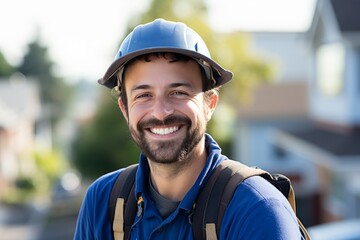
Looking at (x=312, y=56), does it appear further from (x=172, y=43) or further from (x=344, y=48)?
(x=172, y=43)

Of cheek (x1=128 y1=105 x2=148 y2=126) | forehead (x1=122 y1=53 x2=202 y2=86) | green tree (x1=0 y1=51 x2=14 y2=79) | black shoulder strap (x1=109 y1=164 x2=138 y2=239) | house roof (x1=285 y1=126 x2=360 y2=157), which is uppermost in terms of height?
forehead (x1=122 y1=53 x2=202 y2=86)

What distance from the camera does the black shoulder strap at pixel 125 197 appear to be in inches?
96.7

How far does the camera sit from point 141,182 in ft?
8.37

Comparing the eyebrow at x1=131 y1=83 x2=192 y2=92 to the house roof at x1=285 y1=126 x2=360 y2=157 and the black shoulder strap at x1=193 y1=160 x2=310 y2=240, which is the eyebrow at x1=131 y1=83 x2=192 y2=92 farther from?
the house roof at x1=285 y1=126 x2=360 y2=157

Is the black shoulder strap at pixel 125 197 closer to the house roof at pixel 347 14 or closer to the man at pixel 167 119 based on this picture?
the man at pixel 167 119

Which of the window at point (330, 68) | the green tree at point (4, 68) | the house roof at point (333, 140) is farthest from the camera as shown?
the green tree at point (4, 68)

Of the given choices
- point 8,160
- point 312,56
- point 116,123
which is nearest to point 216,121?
point 116,123

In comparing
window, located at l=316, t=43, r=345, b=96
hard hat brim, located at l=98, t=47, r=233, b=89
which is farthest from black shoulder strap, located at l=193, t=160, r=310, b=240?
window, located at l=316, t=43, r=345, b=96

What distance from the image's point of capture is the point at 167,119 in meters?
2.36

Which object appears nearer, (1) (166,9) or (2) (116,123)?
(1) (166,9)

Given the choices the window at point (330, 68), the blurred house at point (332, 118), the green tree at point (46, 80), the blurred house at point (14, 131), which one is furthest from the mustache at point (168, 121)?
the green tree at point (46, 80)

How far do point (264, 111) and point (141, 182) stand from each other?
22.5m

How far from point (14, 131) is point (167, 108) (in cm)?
3611

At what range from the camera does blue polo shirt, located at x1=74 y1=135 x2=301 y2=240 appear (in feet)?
6.81
